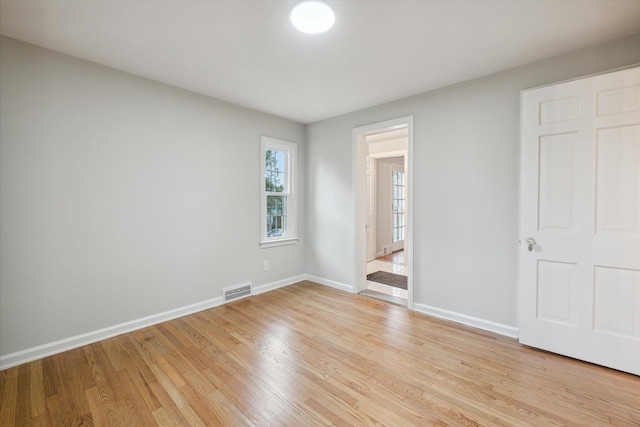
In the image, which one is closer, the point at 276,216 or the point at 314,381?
the point at 314,381

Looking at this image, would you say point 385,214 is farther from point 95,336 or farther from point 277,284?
point 95,336

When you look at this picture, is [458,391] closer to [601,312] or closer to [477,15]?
[601,312]

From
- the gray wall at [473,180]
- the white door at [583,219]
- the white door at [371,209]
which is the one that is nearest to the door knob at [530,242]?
the white door at [583,219]

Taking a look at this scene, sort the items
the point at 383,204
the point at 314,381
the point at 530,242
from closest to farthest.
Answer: the point at 314,381 → the point at 530,242 → the point at 383,204

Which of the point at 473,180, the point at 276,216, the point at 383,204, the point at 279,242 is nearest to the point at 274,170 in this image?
the point at 276,216

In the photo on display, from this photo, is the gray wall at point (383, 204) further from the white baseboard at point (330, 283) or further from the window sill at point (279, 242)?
the window sill at point (279, 242)

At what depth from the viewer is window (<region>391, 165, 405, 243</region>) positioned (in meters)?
6.96

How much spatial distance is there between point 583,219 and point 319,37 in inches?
98.3

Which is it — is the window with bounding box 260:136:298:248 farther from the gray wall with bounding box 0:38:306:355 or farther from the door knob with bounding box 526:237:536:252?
the door knob with bounding box 526:237:536:252

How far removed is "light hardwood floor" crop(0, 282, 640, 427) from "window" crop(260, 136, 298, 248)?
157 cm

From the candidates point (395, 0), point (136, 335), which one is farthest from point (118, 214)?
point (395, 0)

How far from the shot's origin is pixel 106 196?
8.32ft

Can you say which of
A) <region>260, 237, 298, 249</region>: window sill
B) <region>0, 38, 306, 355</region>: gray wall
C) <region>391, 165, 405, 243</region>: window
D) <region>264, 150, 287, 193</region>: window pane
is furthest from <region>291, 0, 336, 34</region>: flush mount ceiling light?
<region>391, 165, 405, 243</region>: window

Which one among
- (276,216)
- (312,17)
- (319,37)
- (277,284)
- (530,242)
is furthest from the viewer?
(276,216)
